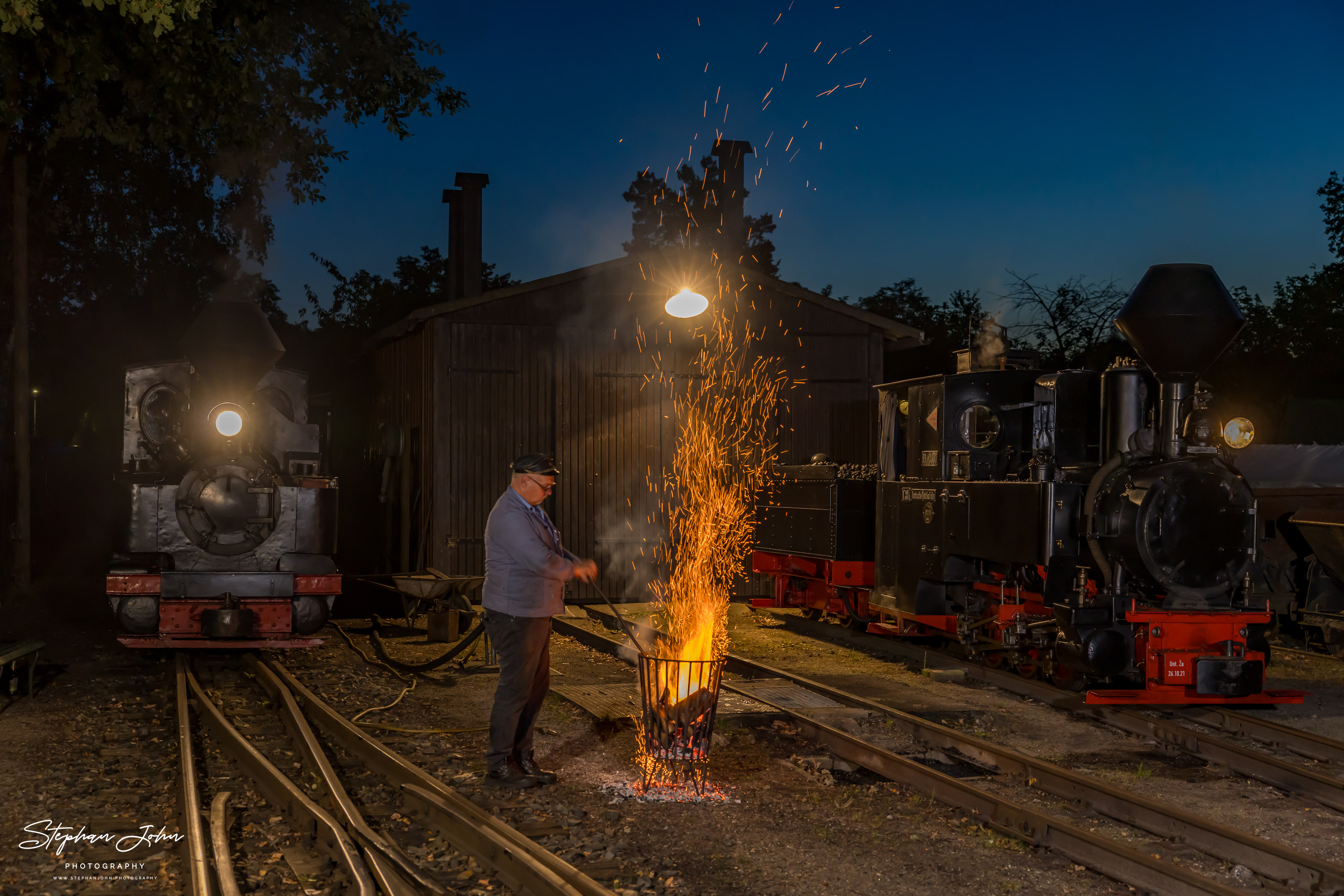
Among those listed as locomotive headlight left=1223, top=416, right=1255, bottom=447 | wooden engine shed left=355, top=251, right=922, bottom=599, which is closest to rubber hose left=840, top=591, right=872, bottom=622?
wooden engine shed left=355, top=251, right=922, bottom=599

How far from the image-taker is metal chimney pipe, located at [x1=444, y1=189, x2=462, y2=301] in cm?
1800

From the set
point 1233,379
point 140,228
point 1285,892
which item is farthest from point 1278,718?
point 1233,379

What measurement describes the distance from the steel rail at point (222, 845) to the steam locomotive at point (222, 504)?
14.8 ft

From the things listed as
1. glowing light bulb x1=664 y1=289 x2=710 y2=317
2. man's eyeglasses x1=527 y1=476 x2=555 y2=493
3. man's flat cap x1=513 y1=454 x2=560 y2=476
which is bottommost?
man's eyeglasses x1=527 y1=476 x2=555 y2=493

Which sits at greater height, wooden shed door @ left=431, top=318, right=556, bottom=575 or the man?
wooden shed door @ left=431, top=318, right=556, bottom=575

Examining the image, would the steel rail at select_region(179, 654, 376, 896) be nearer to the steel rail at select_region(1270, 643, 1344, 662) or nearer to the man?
the man

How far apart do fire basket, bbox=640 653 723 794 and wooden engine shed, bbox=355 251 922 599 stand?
950 centimetres

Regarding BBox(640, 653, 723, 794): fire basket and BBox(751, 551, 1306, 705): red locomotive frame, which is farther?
BBox(751, 551, 1306, 705): red locomotive frame

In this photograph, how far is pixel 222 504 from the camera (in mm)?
10492

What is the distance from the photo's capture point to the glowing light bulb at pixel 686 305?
13.1 m

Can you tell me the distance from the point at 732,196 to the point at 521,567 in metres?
12.6

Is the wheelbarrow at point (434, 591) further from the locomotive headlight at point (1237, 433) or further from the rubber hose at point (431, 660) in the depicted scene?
the locomotive headlight at point (1237, 433)

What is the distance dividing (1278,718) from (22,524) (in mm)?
16685

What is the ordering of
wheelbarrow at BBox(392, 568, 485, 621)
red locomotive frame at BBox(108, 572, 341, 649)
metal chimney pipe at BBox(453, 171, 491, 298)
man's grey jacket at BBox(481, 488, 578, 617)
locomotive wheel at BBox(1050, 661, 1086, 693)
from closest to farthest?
man's grey jacket at BBox(481, 488, 578, 617), locomotive wheel at BBox(1050, 661, 1086, 693), red locomotive frame at BBox(108, 572, 341, 649), wheelbarrow at BBox(392, 568, 485, 621), metal chimney pipe at BBox(453, 171, 491, 298)
